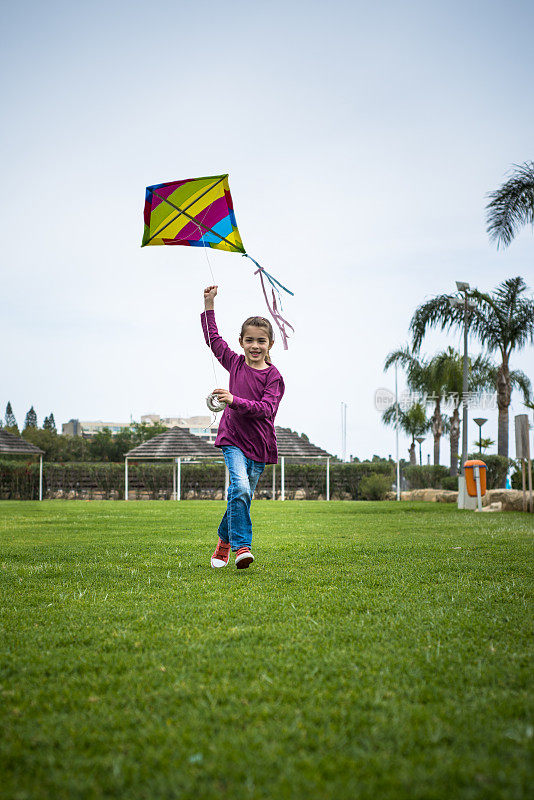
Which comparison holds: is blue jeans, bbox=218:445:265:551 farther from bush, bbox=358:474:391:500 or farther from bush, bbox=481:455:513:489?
bush, bbox=481:455:513:489

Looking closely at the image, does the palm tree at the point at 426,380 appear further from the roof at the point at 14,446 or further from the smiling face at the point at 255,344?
the smiling face at the point at 255,344

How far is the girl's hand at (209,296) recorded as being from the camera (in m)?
5.36

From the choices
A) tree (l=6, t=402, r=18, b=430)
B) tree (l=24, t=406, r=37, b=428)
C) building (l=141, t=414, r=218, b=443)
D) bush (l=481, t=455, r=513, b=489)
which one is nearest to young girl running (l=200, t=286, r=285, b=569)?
bush (l=481, t=455, r=513, b=489)

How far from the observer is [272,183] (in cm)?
1550

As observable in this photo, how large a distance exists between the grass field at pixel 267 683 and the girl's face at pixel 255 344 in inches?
68.3

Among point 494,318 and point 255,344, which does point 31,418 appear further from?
point 255,344

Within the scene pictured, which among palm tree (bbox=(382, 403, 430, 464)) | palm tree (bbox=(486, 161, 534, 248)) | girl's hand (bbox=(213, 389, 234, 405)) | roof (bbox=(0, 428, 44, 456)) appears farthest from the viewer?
palm tree (bbox=(382, 403, 430, 464))

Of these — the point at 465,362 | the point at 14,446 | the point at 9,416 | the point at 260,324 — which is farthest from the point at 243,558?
the point at 9,416

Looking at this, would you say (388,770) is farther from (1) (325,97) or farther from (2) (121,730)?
(1) (325,97)

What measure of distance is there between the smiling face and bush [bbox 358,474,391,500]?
22.4 m

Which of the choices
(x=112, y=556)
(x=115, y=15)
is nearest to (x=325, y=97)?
(x=115, y=15)

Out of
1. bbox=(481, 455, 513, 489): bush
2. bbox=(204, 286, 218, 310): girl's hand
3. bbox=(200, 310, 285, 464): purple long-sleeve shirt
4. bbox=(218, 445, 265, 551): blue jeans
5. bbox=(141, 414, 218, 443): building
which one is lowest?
bbox=(481, 455, 513, 489): bush

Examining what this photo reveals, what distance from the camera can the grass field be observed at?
1.61 meters

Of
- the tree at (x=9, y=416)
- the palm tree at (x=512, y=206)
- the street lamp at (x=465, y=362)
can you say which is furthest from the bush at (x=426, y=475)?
the tree at (x=9, y=416)
